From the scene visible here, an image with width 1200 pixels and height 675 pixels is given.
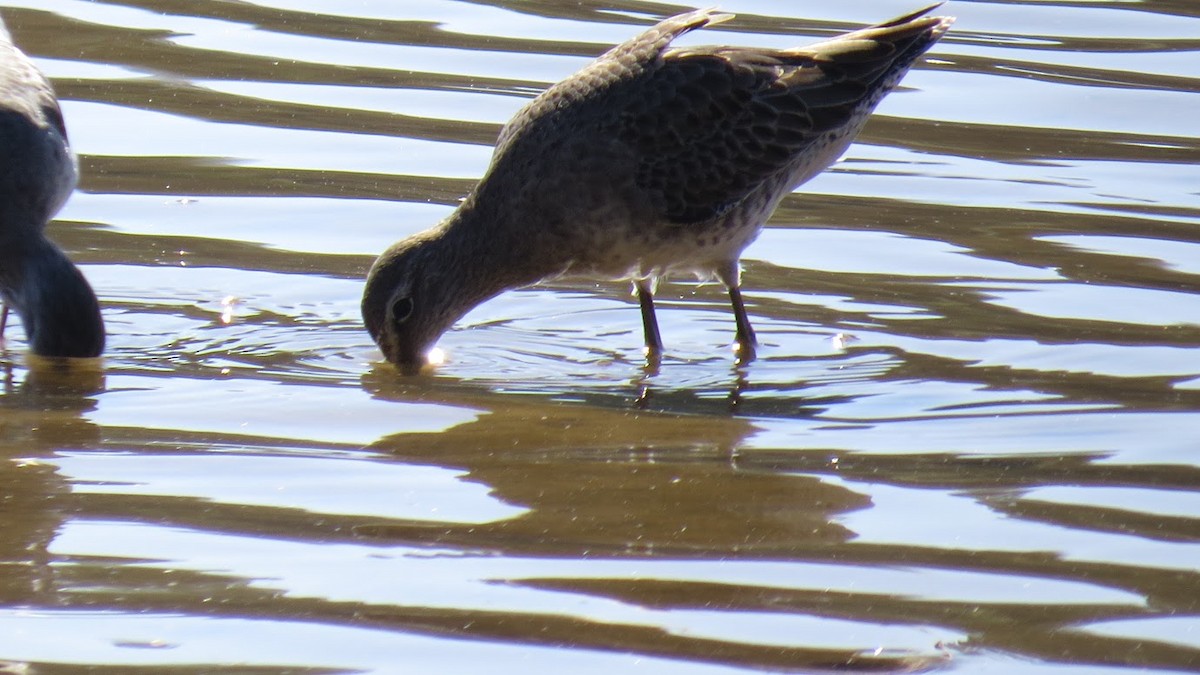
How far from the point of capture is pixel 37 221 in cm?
804

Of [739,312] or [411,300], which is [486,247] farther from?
[739,312]

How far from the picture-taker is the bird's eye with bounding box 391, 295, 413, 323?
7457 millimetres

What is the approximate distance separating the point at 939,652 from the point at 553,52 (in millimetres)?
7629

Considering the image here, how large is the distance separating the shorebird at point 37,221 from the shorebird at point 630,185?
3.72 ft

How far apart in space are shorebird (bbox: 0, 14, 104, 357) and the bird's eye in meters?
1.14

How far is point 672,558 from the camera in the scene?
192 inches

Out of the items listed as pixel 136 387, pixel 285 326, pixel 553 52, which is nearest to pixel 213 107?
pixel 553 52

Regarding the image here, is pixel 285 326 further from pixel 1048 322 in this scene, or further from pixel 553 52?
pixel 553 52

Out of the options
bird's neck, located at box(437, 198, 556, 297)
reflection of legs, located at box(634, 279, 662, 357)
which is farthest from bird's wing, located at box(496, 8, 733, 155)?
reflection of legs, located at box(634, 279, 662, 357)

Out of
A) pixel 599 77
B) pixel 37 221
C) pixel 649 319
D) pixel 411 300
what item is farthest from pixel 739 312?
pixel 37 221

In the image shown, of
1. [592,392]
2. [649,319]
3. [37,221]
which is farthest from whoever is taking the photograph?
[37,221]

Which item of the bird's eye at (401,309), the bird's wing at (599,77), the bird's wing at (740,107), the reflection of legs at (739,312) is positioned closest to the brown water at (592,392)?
the reflection of legs at (739,312)

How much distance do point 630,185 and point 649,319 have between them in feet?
1.90

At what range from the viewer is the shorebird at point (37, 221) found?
23.8 ft
